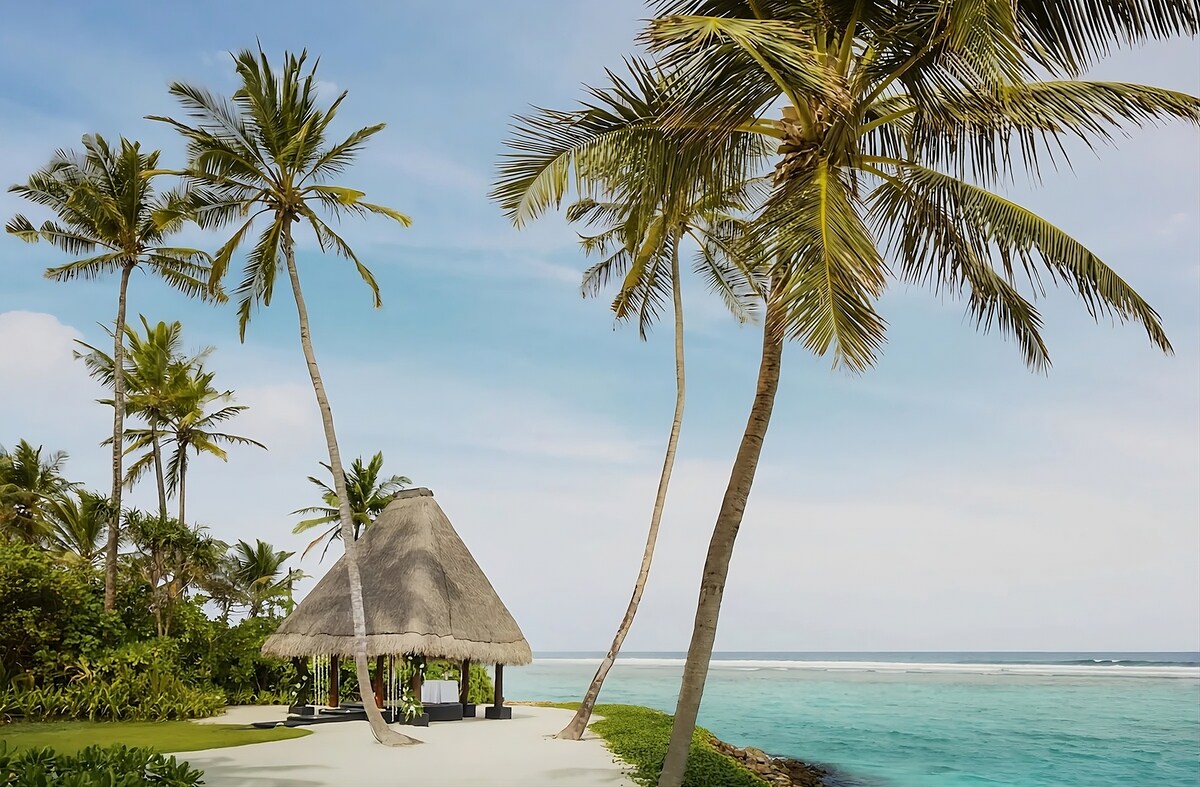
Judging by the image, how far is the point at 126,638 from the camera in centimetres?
1681

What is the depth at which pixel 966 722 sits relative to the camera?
29656 mm

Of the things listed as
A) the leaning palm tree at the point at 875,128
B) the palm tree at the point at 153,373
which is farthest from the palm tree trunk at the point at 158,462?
the leaning palm tree at the point at 875,128

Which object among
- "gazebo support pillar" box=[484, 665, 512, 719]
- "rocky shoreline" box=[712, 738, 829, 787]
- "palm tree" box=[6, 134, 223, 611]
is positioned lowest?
"rocky shoreline" box=[712, 738, 829, 787]

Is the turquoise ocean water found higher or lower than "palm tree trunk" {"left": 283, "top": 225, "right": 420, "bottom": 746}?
lower

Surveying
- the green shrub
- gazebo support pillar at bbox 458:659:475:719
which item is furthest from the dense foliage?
the green shrub

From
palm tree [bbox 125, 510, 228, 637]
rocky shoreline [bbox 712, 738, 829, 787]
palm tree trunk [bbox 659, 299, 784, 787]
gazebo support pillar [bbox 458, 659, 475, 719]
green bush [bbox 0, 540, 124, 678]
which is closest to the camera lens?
palm tree trunk [bbox 659, 299, 784, 787]

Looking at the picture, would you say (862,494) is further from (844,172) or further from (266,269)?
(844,172)

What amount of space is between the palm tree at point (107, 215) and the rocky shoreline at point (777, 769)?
12.0 m

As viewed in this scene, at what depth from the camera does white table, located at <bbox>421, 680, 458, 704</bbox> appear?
53.3 ft

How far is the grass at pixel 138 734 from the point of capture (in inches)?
455

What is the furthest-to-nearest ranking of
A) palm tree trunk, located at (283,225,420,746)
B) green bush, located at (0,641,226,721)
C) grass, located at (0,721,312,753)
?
1. green bush, located at (0,641,226,721)
2. palm tree trunk, located at (283,225,420,746)
3. grass, located at (0,721,312,753)

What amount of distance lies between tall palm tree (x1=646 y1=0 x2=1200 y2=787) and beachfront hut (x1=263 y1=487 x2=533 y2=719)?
8017 mm

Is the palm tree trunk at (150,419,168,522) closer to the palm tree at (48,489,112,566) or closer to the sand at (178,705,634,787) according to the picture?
the palm tree at (48,489,112,566)

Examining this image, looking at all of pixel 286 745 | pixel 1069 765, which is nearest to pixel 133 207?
pixel 286 745
